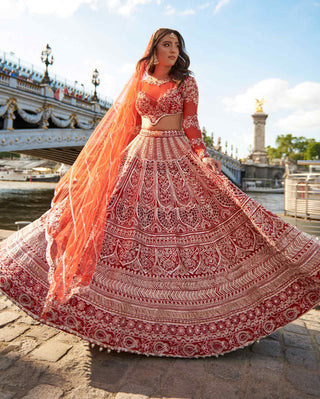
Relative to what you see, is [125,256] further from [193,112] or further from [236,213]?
[193,112]

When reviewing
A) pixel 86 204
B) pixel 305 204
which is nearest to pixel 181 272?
pixel 86 204

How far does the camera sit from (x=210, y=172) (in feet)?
8.57

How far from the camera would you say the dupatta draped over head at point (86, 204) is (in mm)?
2186

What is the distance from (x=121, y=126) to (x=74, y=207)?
0.83 meters

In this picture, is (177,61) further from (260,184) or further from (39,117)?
(260,184)

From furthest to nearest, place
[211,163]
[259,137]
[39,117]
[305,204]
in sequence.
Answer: [259,137] < [39,117] < [305,204] < [211,163]

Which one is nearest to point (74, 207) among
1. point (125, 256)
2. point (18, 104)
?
point (125, 256)

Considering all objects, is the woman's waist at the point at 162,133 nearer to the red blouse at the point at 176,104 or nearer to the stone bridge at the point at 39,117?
the red blouse at the point at 176,104

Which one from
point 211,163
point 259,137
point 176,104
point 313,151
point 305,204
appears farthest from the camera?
point 313,151

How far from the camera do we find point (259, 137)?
51312 millimetres

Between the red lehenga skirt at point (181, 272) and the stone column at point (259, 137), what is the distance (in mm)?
50830

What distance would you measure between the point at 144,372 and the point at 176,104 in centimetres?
194

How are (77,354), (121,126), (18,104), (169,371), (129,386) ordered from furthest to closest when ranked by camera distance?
(18,104), (121,126), (77,354), (169,371), (129,386)

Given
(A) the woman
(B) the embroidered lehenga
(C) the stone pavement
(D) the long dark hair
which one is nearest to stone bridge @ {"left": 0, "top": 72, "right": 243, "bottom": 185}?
(D) the long dark hair
